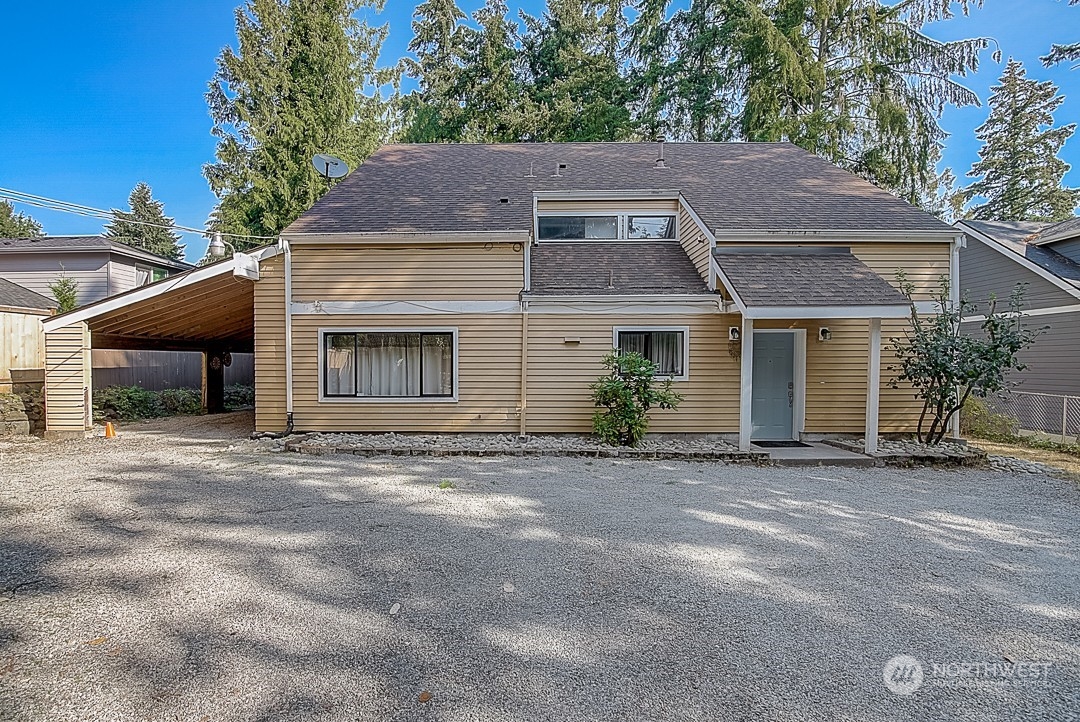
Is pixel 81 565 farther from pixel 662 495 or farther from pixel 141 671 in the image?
pixel 662 495

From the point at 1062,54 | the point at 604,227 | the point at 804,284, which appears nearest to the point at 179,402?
the point at 604,227

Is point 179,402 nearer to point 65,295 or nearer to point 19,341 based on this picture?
point 19,341

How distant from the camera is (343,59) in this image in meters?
18.8

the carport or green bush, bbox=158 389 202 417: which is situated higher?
the carport

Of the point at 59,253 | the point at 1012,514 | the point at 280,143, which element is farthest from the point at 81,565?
the point at 59,253

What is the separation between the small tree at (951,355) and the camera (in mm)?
7602

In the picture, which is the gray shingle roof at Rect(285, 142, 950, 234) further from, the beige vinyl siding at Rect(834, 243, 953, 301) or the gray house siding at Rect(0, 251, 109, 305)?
the gray house siding at Rect(0, 251, 109, 305)

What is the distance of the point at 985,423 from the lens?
9.88 metres

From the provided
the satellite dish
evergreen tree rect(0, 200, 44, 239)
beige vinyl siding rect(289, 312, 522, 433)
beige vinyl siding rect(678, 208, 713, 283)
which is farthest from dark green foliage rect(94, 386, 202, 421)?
evergreen tree rect(0, 200, 44, 239)

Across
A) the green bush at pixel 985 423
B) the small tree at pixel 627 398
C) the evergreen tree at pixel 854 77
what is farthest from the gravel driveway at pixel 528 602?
the evergreen tree at pixel 854 77

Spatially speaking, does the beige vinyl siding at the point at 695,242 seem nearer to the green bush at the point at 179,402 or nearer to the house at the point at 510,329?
the house at the point at 510,329

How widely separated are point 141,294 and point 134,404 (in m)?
4.97

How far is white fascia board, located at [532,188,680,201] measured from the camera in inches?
412

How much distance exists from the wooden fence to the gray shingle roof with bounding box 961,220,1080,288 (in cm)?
2203
